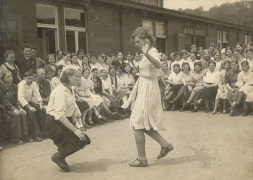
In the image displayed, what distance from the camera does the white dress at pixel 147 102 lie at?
3758 millimetres

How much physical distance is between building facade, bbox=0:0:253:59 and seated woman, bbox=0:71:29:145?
6.33 ft

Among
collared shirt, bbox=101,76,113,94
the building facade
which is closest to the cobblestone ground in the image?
collared shirt, bbox=101,76,113,94

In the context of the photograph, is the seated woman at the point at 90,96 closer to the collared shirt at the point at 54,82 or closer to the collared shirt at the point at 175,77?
the collared shirt at the point at 54,82

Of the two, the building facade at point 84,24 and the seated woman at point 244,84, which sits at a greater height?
the building facade at point 84,24

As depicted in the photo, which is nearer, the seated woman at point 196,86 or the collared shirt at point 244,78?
the collared shirt at point 244,78

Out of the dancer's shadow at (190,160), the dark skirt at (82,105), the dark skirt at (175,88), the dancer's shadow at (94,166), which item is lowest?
the dancer's shadow at (94,166)

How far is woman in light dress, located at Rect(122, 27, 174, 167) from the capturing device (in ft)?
12.2

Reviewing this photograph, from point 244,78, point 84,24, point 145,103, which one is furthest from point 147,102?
point 84,24

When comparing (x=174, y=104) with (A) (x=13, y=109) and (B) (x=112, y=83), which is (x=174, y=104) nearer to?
(B) (x=112, y=83)

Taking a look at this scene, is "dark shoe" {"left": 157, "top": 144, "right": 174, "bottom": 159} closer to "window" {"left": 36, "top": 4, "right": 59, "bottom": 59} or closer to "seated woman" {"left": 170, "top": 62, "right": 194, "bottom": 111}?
"seated woman" {"left": 170, "top": 62, "right": 194, "bottom": 111}

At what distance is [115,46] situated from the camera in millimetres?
10984

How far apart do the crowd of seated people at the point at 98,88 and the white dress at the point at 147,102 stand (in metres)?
2.02

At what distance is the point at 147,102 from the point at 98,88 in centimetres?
369

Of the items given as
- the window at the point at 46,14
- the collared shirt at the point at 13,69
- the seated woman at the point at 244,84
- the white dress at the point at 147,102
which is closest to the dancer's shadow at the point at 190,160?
the white dress at the point at 147,102
